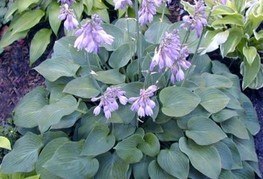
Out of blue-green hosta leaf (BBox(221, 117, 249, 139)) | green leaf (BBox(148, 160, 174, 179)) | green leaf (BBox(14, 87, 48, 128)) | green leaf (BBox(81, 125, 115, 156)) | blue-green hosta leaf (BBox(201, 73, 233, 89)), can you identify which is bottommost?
blue-green hosta leaf (BBox(221, 117, 249, 139))

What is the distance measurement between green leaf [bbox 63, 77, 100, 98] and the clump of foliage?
1.03 m

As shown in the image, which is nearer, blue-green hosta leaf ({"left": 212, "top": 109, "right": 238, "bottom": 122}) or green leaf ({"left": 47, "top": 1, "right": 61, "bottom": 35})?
blue-green hosta leaf ({"left": 212, "top": 109, "right": 238, "bottom": 122})

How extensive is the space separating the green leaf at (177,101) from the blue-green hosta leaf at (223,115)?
31 cm

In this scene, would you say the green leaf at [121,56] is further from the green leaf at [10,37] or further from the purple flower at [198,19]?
the green leaf at [10,37]

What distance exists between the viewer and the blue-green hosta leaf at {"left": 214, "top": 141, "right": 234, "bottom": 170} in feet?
12.6

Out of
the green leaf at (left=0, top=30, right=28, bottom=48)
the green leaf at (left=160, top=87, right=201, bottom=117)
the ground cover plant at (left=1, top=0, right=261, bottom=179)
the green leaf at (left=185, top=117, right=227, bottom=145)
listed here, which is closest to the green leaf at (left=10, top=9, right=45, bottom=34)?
the green leaf at (left=0, top=30, right=28, bottom=48)

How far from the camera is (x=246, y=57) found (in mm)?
4352

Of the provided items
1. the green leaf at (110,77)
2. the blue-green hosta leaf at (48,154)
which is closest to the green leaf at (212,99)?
the green leaf at (110,77)

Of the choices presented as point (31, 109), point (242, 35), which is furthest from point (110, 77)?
point (242, 35)

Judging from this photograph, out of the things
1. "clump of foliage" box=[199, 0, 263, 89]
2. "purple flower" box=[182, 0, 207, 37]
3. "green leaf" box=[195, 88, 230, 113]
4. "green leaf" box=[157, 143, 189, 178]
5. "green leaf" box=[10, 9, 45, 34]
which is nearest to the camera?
"purple flower" box=[182, 0, 207, 37]

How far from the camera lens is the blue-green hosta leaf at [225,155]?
151 inches

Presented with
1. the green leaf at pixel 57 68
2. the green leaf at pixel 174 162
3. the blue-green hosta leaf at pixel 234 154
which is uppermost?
the green leaf at pixel 57 68

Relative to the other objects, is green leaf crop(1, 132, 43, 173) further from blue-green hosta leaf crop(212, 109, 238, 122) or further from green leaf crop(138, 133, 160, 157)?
blue-green hosta leaf crop(212, 109, 238, 122)

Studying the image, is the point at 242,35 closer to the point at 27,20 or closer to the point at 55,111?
the point at 55,111
